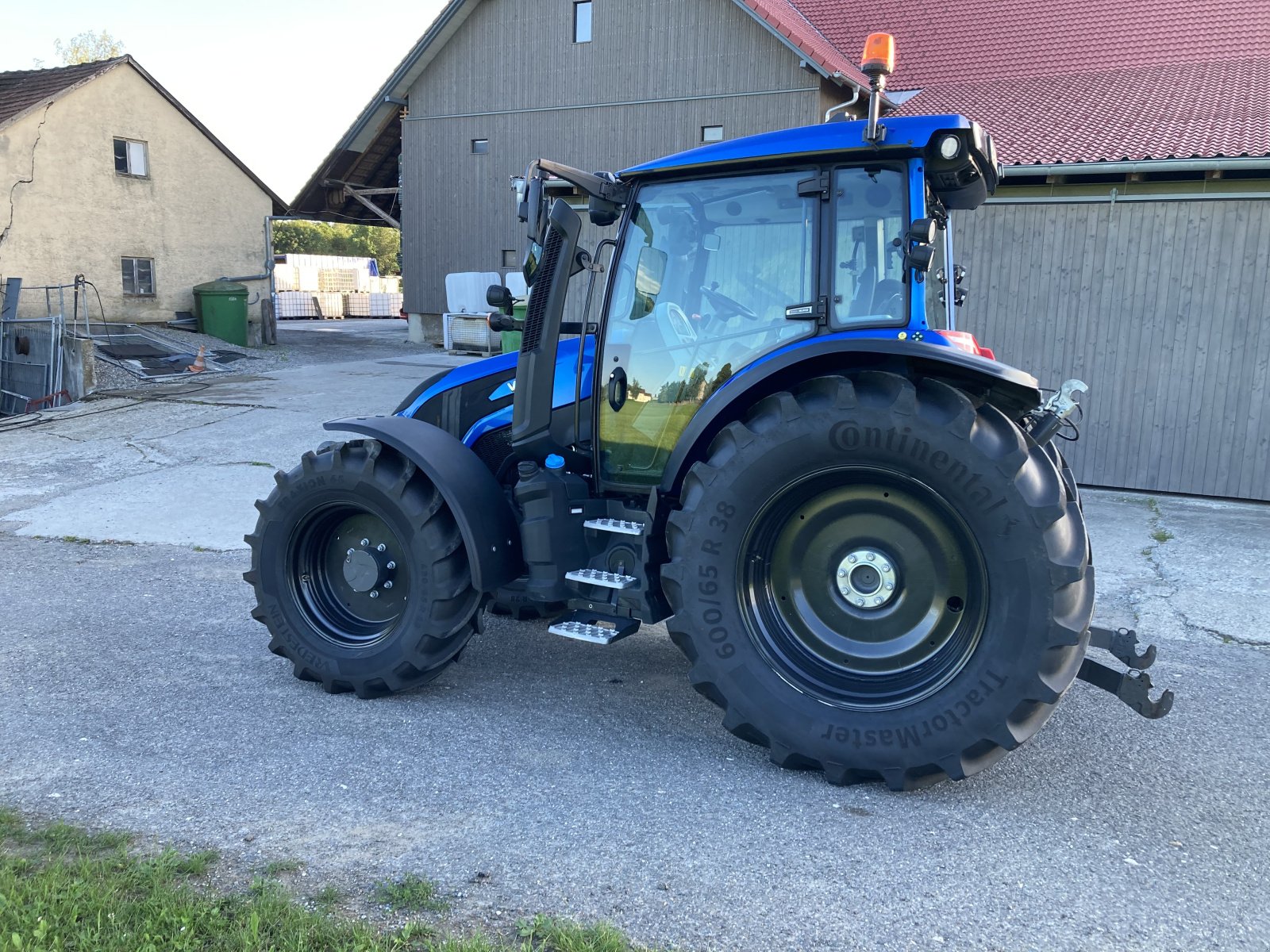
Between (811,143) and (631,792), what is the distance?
95.0 inches

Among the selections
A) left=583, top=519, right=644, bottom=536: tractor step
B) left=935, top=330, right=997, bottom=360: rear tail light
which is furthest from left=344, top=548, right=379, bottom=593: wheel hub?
left=935, top=330, right=997, bottom=360: rear tail light

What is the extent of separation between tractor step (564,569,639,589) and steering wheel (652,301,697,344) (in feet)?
3.20

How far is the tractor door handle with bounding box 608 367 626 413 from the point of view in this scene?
409 cm

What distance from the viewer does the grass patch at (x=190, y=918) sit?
2514 millimetres

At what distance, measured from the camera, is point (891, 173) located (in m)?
3.61

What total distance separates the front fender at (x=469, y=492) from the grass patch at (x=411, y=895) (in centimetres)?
141

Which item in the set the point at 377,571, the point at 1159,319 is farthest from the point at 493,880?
the point at 1159,319

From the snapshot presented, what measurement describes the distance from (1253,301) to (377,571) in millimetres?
8155

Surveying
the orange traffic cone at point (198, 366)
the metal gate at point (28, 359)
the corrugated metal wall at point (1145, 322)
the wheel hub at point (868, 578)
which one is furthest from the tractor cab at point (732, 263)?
the orange traffic cone at point (198, 366)

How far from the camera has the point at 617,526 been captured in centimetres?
407

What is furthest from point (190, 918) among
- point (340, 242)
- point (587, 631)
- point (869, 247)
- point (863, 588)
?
point (340, 242)

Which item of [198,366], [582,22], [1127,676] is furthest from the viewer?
[582,22]

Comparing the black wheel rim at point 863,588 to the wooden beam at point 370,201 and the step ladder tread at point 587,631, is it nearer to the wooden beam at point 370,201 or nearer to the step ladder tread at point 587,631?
the step ladder tread at point 587,631

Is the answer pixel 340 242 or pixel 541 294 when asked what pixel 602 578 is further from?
pixel 340 242
